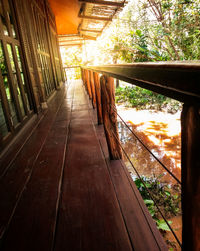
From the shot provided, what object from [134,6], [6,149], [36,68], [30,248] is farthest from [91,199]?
[134,6]

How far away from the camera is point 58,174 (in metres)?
1.58

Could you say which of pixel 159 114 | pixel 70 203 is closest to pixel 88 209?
pixel 70 203

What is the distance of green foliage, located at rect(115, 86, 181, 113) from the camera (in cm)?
724

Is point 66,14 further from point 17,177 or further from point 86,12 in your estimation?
point 17,177

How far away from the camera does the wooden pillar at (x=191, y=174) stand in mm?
417

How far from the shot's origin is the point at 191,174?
18.2 inches

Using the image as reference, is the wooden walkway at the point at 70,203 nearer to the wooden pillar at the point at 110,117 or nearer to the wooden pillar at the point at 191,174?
the wooden pillar at the point at 110,117

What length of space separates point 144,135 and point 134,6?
11671mm

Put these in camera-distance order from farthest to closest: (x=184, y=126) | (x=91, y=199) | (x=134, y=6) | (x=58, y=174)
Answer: (x=134, y=6)
(x=58, y=174)
(x=91, y=199)
(x=184, y=126)

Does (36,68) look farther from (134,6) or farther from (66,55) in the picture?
(66,55)

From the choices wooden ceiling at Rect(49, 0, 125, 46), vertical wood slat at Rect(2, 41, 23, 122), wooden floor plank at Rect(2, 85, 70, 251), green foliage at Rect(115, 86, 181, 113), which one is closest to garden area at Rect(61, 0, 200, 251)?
green foliage at Rect(115, 86, 181, 113)

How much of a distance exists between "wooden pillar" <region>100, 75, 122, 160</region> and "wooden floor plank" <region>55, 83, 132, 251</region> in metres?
0.16

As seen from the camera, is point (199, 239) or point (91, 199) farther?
point (91, 199)

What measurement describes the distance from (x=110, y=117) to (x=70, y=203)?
0.83 meters
